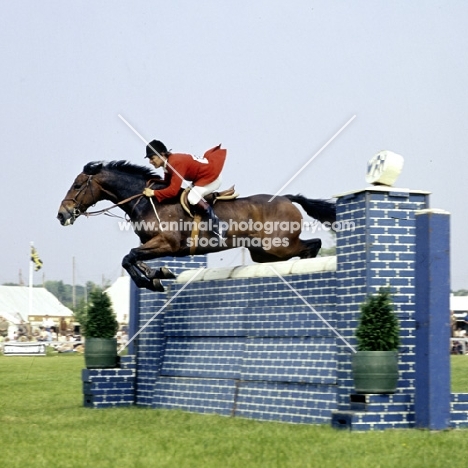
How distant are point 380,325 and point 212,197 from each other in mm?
3685

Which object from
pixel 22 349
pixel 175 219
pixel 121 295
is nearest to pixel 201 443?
pixel 175 219

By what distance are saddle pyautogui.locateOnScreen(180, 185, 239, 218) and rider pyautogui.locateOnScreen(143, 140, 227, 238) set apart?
2.6 inches

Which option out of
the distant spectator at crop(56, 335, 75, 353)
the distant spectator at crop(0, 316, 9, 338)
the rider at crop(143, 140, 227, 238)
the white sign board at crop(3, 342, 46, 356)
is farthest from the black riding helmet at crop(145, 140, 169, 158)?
the distant spectator at crop(0, 316, 9, 338)

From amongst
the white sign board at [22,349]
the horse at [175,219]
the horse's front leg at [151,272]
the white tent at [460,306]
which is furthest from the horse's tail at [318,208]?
the white tent at [460,306]

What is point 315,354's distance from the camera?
359 inches

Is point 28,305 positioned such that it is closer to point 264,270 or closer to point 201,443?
point 264,270

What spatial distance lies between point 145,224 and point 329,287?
116 inches

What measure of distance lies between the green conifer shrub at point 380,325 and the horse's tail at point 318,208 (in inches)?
151


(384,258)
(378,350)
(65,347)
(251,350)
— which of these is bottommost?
(65,347)

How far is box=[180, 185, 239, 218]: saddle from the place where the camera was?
1100 cm

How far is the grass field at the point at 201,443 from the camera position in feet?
21.3

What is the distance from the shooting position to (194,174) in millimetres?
11008

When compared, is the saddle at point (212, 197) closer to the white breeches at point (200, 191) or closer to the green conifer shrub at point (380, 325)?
the white breeches at point (200, 191)

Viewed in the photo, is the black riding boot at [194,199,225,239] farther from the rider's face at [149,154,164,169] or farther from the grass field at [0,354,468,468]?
the grass field at [0,354,468,468]
